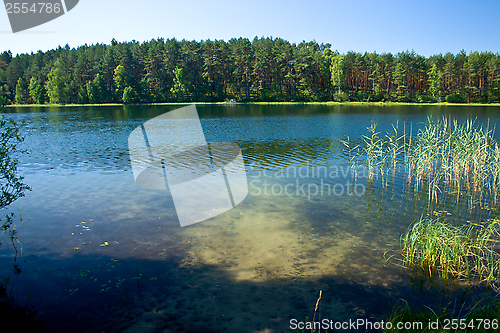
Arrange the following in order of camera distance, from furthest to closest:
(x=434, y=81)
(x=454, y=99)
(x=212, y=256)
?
1. (x=434, y=81)
2. (x=454, y=99)
3. (x=212, y=256)

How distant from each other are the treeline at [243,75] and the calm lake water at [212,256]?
82.4 metres

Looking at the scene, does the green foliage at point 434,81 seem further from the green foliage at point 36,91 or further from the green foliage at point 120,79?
the green foliage at point 36,91

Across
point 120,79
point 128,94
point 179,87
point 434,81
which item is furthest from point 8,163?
point 434,81

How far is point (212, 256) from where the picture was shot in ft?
24.8

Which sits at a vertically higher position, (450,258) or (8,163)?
(8,163)

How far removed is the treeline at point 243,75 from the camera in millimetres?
88438

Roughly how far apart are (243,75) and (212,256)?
94516 millimetres

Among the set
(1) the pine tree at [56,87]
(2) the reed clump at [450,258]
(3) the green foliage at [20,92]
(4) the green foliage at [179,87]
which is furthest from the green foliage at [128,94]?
(2) the reed clump at [450,258]

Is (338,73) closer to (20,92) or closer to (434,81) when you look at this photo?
(434,81)

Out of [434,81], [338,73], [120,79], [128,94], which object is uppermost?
[120,79]

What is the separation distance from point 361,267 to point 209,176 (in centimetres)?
977

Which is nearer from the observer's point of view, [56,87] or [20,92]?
[56,87]

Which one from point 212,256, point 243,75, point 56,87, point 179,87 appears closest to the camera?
point 212,256

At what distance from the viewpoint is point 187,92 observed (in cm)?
9425
